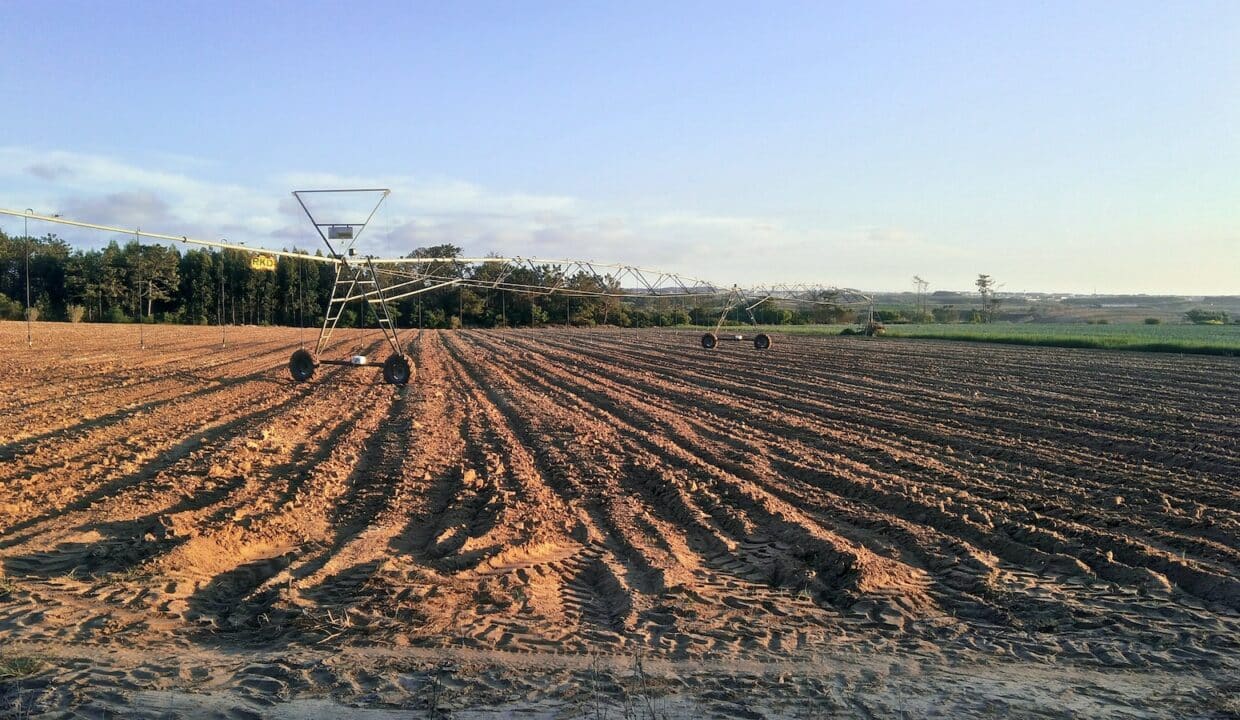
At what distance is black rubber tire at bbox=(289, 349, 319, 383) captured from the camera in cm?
2028

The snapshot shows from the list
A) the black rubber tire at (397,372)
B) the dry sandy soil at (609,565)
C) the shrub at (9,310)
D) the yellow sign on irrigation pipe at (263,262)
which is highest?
the yellow sign on irrigation pipe at (263,262)

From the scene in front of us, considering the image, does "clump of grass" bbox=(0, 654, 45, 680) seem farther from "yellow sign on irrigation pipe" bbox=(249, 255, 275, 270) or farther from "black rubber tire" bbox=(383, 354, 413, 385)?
"black rubber tire" bbox=(383, 354, 413, 385)

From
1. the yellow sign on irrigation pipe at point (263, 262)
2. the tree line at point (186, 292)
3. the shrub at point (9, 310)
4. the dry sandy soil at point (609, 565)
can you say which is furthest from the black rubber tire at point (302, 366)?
the shrub at point (9, 310)

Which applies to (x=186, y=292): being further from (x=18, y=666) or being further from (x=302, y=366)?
(x=18, y=666)

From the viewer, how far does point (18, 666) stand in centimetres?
454

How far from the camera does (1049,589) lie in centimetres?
646

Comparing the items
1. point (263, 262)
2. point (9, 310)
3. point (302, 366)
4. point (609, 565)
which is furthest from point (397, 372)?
point (9, 310)

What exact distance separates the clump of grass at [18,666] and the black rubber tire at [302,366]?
634 inches

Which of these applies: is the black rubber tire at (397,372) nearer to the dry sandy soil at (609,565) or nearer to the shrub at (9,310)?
the dry sandy soil at (609,565)

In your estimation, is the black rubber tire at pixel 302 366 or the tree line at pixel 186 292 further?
the tree line at pixel 186 292

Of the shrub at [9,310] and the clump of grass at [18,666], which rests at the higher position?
the shrub at [9,310]

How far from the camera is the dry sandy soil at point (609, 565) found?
14.9 feet

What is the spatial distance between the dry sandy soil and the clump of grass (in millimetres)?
18

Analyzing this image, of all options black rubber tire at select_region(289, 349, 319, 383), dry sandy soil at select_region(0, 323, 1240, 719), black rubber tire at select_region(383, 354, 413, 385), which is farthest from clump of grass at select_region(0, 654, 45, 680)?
black rubber tire at select_region(289, 349, 319, 383)
